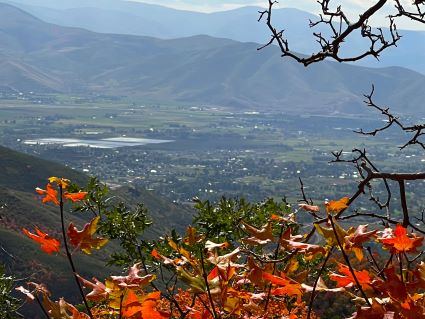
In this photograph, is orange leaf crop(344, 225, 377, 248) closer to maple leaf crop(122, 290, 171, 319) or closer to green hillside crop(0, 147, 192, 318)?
maple leaf crop(122, 290, 171, 319)

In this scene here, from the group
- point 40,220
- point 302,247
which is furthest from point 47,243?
point 40,220

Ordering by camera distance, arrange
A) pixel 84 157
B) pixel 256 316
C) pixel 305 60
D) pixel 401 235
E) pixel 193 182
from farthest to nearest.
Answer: pixel 84 157
pixel 193 182
pixel 305 60
pixel 256 316
pixel 401 235

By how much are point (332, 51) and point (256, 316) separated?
4.19 feet

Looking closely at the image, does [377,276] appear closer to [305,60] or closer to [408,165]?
[305,60]

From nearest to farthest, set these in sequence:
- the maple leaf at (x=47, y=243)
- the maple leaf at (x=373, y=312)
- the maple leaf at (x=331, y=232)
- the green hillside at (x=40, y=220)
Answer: the maple leaf at (x=373, y=312), the maple leaf at (x=331, y=232), the maple leaf at (x=47, y=243), the green hillside at (x=40, y=220)

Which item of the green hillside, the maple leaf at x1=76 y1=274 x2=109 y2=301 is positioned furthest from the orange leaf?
the green hillside

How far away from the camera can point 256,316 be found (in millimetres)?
2404

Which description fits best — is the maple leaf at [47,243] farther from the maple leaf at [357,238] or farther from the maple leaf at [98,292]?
the maple leaf at [357,238]

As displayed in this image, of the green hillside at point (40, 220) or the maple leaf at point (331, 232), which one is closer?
the maple leaf at point (331, 232)

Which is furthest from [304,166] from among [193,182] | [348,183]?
[193,182]

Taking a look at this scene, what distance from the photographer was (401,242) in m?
1.87

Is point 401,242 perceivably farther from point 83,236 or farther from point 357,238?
point 83,236

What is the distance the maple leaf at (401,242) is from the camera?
186cm

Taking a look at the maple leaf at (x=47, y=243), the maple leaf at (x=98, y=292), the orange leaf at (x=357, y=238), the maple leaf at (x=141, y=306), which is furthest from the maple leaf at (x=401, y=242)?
the maple leaf at (x=47, y=243)
